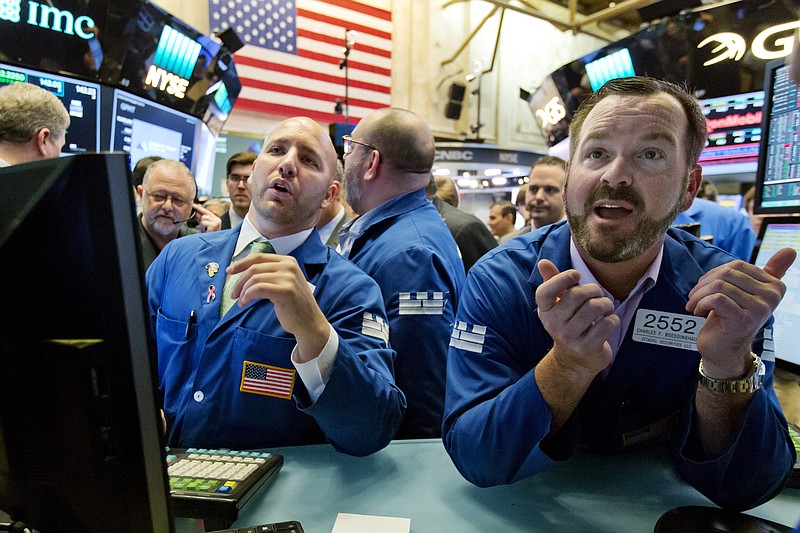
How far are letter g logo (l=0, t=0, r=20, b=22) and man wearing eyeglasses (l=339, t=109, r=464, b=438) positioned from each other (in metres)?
3.33

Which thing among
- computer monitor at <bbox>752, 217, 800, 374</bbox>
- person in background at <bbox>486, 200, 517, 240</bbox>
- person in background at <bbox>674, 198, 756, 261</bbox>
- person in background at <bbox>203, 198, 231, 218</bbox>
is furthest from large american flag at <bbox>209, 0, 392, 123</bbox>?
computer monitor at <bbox>752, 217, 800, 374</bbox>

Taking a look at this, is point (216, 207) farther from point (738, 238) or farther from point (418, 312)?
point (738, 238)

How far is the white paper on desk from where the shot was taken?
869mm

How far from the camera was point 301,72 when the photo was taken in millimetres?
8672

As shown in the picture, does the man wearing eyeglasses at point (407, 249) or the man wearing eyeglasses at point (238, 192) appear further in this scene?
the man wearing eyeglasses at point (238, 192)

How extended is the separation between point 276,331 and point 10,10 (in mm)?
4272

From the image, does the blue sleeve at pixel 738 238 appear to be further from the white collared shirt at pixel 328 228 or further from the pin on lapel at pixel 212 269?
the pin on lapel at pixel 212 269

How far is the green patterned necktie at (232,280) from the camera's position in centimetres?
144

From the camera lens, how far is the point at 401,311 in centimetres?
172

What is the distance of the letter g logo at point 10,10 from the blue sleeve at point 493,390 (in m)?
4.52

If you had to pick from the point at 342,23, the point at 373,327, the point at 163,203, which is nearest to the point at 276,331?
the point at 373,327

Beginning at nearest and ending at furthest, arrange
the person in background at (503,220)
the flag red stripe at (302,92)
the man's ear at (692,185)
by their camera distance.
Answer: the man's ear at (692,185) → the person in background at (503,220) → the flag red stripe at (302,92)

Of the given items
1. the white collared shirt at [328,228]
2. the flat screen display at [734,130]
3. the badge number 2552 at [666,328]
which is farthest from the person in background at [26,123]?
the flat screen display at [734,130]

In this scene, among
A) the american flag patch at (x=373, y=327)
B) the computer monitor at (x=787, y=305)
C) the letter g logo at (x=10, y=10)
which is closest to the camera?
the american flag patch at (x=373, y=327)
